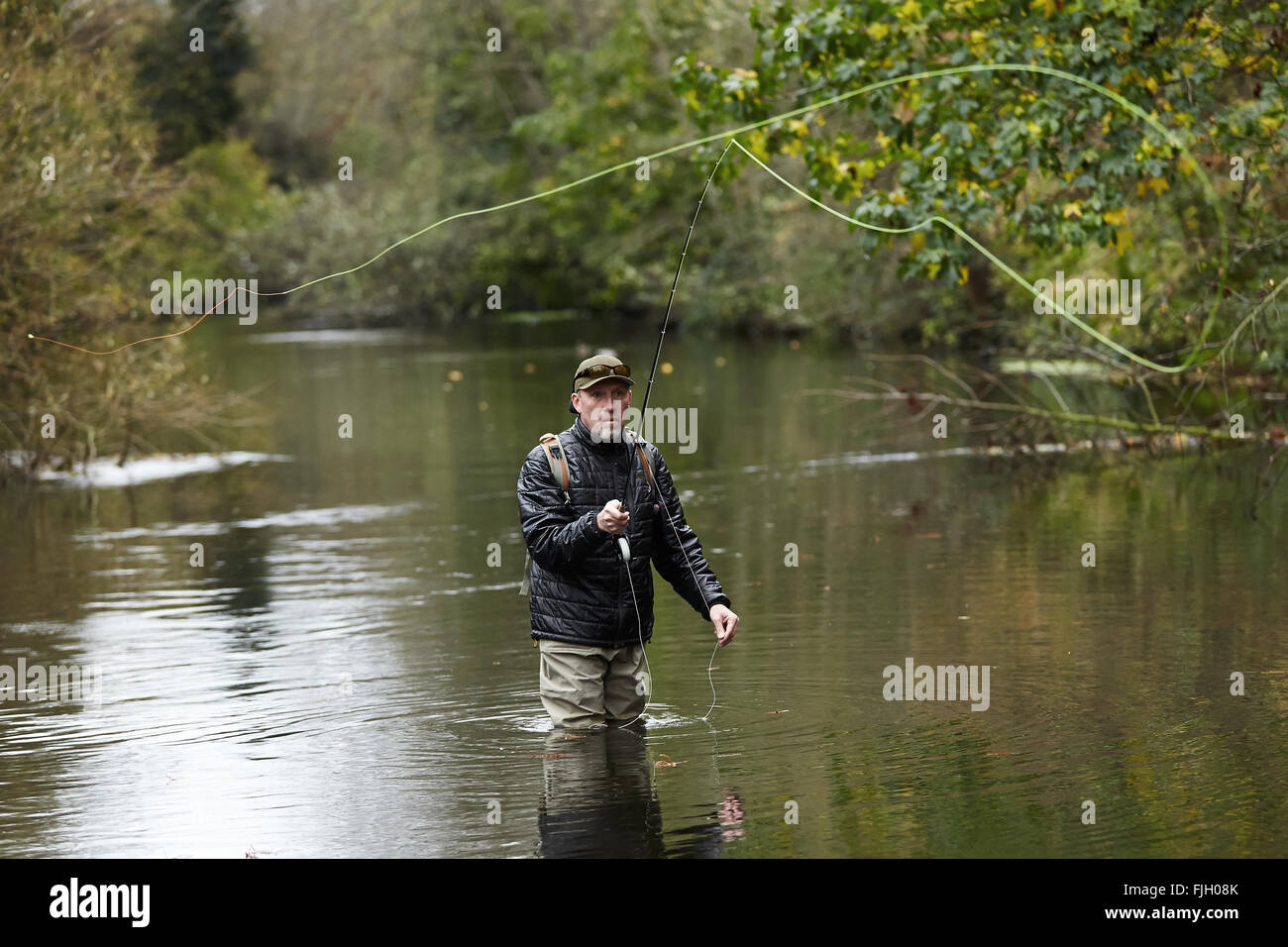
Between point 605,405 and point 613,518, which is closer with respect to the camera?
point 613,518

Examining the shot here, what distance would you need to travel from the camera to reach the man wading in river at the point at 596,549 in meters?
7.15

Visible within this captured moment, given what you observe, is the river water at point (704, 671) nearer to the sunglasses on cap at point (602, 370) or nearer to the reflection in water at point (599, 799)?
the reflection in water at point (599, 799)

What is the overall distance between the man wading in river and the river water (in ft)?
1.45

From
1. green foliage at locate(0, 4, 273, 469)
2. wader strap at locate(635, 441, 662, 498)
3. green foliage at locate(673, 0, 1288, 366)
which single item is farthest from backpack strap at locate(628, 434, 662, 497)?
green foliage at locate(0, 4, 273, 469)

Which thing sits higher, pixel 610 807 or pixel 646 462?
pixel 646 462

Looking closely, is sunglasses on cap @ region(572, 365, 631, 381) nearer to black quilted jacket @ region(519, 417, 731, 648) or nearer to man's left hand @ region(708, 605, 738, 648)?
black quilted jacket @ region(519, 417, 731, 648)

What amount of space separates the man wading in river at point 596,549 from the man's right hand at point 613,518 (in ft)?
0.54

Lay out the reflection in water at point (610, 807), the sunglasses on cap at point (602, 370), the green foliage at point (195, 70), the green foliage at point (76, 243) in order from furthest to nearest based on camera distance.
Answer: the green foliage at point (195, 70), the green foliage at point (76, 243), the sunglasses on cap at point (602, 370), the reflection in water at point (610, 807)

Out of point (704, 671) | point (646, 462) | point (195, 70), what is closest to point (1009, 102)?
point (704, 671)

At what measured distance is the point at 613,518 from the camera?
683cm

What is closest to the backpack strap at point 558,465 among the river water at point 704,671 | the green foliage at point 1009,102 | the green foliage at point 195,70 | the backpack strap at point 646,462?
the backpack strap at point 646,462

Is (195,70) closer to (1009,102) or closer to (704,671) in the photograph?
(1009,102)

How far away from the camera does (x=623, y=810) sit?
677cm

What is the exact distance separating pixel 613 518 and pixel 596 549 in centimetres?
34
